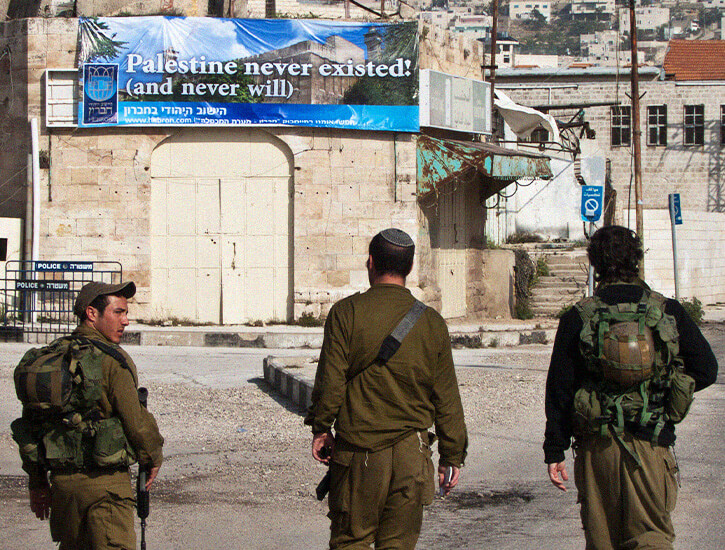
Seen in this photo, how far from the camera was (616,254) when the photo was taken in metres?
3.76

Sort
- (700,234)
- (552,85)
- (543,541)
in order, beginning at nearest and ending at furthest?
1. (543,541)
2. (700,234)
3. (552,85)

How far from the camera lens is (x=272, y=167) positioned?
55.8 feet

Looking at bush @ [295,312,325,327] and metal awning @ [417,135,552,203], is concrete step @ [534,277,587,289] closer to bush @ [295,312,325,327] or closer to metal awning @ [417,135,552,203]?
metal awning @ [417,135,552,203]

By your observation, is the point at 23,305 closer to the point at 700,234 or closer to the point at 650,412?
the point at 650,412

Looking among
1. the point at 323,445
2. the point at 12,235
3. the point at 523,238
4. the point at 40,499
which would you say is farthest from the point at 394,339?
the point at 523,238

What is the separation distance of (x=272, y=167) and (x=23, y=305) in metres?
5.04

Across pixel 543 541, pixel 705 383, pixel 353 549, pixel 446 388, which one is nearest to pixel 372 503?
pixel 353 549

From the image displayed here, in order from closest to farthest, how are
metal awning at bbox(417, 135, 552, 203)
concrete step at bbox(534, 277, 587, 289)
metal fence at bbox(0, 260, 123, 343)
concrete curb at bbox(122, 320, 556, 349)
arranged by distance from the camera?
1. metal fence at bbox(0, 260, 123, 343)
2. concrete curb at bbox(122, 320, 556, 349)
3. metal awning at bbox(417, 135, 552, 203)
4. concrete step at bbox(534, 277, 587, 289)

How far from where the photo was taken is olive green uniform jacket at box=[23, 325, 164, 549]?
3645 mm

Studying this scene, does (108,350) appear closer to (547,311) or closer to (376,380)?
(376,380)

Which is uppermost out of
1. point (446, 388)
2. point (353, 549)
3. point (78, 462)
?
point (446, 388)

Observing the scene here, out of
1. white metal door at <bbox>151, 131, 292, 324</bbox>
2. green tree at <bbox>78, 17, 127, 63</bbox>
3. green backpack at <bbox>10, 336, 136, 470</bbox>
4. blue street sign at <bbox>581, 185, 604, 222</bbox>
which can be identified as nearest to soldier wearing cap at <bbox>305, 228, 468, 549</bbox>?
green backpack at <bbox>10, 336, 136, 470</bbox>

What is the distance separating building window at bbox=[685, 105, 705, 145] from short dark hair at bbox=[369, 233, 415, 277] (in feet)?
117

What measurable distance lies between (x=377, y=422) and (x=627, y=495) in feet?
3.35
